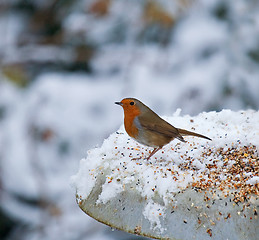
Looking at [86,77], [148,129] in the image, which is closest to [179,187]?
[148,129]

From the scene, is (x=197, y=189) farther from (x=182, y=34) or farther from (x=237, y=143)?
(x=182, y=34)

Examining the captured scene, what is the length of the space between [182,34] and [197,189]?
3.86 meters

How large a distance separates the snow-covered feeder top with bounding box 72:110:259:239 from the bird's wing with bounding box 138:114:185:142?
96 mm

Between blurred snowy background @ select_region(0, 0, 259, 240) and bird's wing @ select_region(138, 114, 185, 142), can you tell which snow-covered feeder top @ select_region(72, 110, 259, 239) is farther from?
blurred snowy background @ select_region(0, 0, 259, 240)

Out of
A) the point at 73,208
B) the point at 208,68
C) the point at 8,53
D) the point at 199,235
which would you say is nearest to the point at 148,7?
the point at 208,68

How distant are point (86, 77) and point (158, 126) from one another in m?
3.29

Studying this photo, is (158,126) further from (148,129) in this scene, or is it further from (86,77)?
(86,77)

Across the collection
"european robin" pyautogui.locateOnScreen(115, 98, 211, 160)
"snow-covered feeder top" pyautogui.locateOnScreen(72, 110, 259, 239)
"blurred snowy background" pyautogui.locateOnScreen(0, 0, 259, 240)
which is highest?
"blurred snowy background" pyautogui.locateOnScreen(0, 0, 259, 240)

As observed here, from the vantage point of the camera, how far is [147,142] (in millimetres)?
2057

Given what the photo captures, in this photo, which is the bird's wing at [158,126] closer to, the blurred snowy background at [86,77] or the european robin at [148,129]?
the european robin at [148,129]

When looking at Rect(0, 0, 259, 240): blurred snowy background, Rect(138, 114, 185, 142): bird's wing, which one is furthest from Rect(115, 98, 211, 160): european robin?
Rect(0, 0, 259, 240): blurred snowy background

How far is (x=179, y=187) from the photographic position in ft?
5.74

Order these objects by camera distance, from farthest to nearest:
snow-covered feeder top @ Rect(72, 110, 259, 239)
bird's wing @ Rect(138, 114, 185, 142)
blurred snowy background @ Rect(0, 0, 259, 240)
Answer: blurred snowy background @ Rect(0, 0, 259, 240), bird's wing @ Rect(138, 114, 185, 142), snow-covered feeder top @ Rect(72, 110, 259, 239)

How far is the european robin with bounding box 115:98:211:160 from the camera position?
2.05 m
